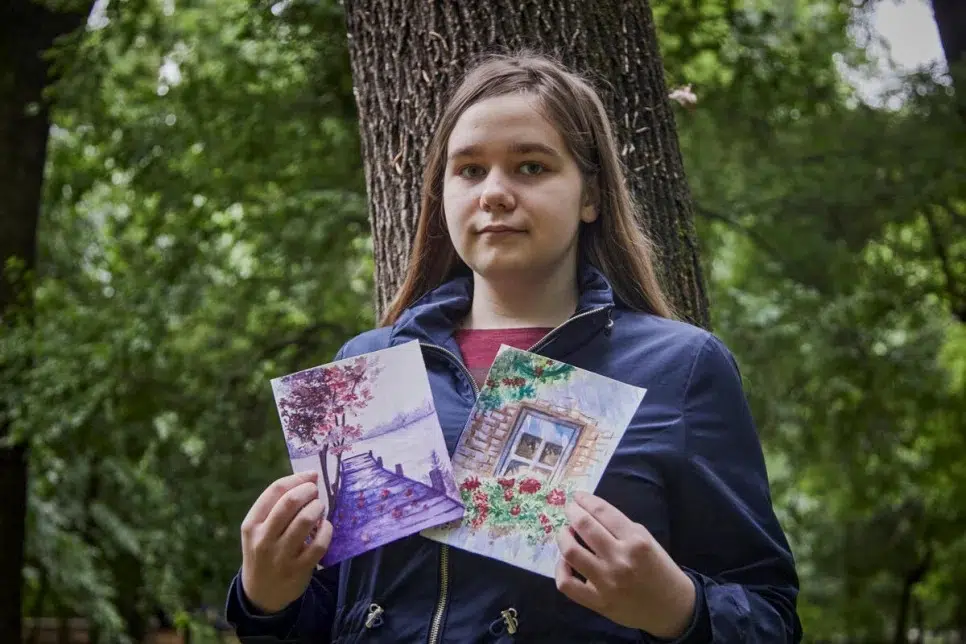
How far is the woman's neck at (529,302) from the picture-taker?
2.17 metres

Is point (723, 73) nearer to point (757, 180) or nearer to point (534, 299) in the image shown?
point (757, 180)

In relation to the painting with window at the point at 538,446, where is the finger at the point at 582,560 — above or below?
below

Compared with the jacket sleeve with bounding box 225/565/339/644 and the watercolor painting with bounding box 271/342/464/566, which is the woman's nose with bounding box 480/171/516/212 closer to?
the watercolor painting with bounding box 271/342/464/566

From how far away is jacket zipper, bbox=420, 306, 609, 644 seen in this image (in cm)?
186

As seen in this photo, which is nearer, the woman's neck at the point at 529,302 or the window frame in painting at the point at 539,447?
the window frame in painting at the point at 539,447

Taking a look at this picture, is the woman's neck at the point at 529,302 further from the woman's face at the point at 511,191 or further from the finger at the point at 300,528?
the finger at the point at 300,528

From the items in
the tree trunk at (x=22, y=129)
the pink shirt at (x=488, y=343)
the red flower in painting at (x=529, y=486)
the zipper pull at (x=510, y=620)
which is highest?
the tree trunk at (x=22, y=129)

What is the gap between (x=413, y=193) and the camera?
9.79ft

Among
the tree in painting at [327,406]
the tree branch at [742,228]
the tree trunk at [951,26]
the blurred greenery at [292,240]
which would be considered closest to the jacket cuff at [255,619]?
the tree in painting at [327,406]

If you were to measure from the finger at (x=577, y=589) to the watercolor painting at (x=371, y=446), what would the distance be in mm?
258

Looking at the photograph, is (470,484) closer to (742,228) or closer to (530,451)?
(530,451)

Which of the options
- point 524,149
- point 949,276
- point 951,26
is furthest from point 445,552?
point 949,276

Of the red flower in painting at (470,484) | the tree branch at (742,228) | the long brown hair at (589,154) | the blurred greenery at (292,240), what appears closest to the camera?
the red flower in painting at (470,484)

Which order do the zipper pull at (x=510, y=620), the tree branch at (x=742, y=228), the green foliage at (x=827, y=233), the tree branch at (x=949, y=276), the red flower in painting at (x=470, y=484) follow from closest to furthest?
the zipper pull at (x=510, y=620)
the red flower in painting at (x=470, y=484)
the tree branch at (x=742, y=228)
the green foliage at (x=827, y=233)
the tree branch at (x=949, y=276)
